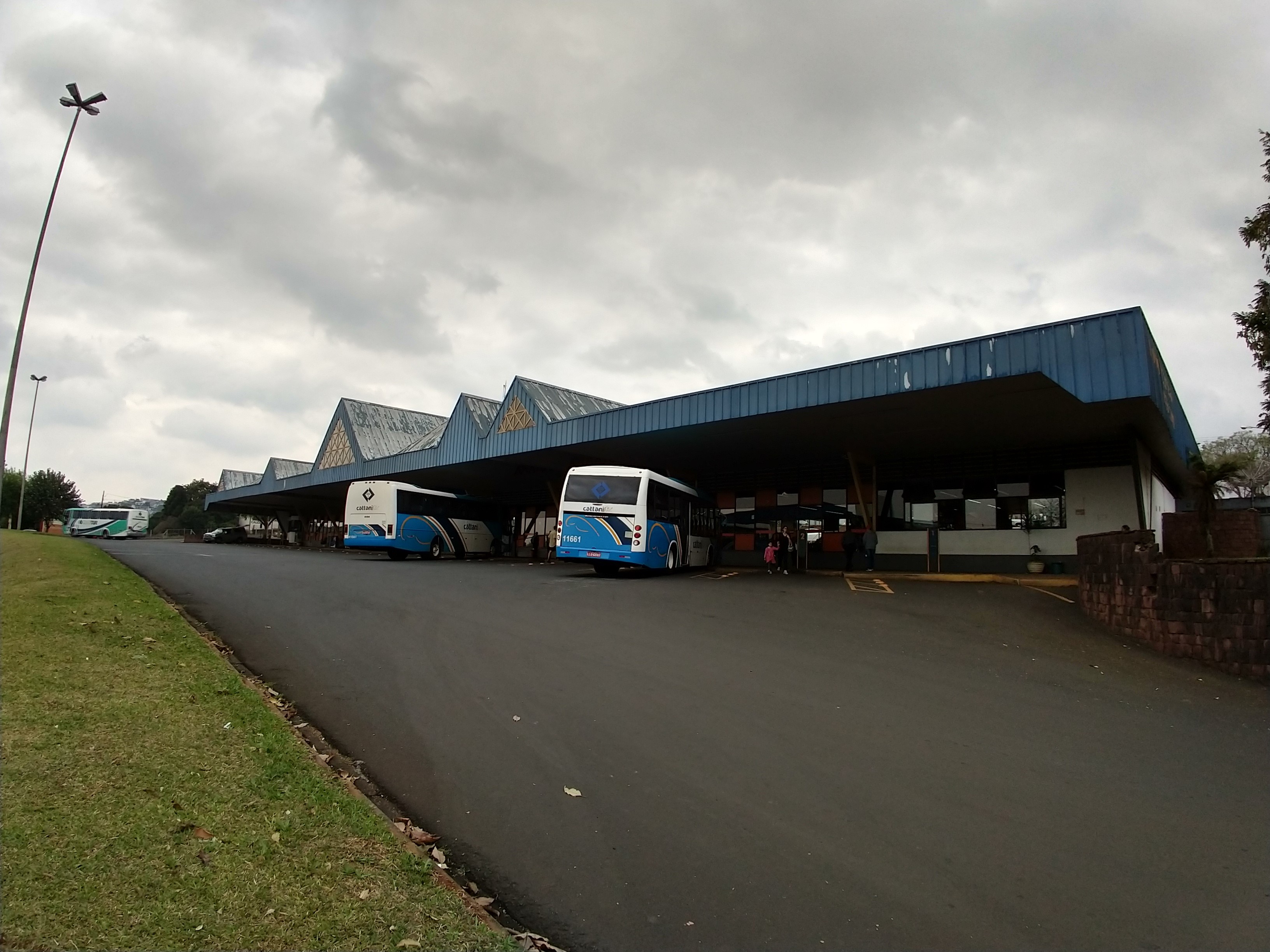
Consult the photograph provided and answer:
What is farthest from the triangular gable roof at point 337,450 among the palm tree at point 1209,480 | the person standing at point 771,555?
the palm tree at point 1209,480

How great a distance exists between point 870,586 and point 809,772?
12.4m

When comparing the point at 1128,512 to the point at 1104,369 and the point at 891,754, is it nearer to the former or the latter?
the point at 1104,369

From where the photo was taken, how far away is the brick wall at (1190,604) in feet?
28.8

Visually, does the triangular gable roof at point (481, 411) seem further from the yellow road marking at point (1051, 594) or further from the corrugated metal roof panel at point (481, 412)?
the yellow road marking at point (1051, 594)

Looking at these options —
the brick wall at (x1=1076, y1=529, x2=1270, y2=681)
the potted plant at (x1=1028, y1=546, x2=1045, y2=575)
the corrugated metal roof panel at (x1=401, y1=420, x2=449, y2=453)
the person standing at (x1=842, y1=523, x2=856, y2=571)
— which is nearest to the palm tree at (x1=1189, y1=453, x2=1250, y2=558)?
the potted plant at (x1=1028, y1=546, x2=1045, y2=575)

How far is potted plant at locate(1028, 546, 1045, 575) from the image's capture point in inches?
790

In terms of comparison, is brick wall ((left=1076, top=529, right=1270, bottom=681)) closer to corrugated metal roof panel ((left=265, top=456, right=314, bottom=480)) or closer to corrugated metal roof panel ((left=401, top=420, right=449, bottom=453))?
corrugated metal roof panel ((left=401, top=420, right=449, bottom=453))

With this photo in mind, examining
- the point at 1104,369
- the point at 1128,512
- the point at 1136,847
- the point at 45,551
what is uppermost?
the point at 1104,369

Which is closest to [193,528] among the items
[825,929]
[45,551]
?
[45,551]

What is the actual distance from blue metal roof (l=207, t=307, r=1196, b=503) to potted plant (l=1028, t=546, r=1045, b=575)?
4477 mm

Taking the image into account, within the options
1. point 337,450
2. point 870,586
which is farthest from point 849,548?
point 337,450

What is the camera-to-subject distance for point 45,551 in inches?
723

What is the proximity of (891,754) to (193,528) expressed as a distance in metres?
115

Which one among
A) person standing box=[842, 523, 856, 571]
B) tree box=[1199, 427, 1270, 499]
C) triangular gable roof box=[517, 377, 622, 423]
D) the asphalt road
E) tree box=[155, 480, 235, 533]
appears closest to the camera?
the asphalt road
